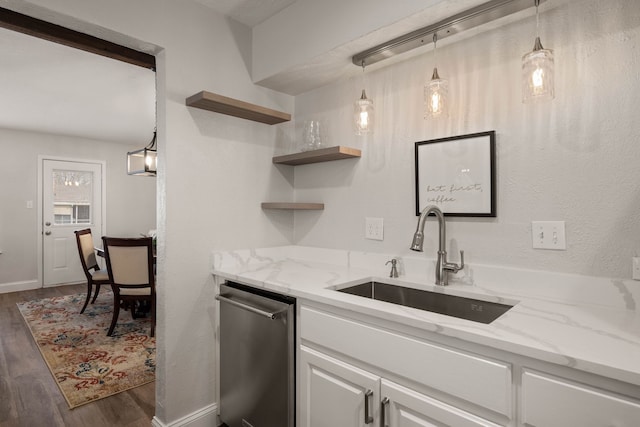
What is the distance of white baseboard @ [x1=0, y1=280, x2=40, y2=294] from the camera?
16.7 ft

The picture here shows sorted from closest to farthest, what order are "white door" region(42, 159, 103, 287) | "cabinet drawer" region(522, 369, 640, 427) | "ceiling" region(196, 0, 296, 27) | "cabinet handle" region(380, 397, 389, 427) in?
"cabinet drawer" region(522, 369, 640, 427)
"cabinet handle" region(380, 397, 389, 427)
"ceiling" region(196, 0, 296, 27)
"white door" region(42, 159, 103, 287)

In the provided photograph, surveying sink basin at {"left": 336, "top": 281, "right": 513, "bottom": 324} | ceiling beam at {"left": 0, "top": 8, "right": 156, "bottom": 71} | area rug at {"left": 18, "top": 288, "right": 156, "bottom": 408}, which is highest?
ceiling beam at {"left": 0, "top": 8, "right": 156, "bottom": 71}

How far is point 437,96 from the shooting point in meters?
1.54

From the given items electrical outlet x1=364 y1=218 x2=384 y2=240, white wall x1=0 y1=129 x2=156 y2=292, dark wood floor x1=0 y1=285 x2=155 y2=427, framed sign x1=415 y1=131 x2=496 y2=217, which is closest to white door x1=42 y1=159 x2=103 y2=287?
white wall x1=0 y1=129 x2=156 y2=292

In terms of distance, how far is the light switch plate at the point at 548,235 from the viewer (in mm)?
1371

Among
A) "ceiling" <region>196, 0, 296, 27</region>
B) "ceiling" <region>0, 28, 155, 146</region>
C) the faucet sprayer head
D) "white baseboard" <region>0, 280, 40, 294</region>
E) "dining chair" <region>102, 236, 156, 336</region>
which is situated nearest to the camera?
the faucet sprayer head

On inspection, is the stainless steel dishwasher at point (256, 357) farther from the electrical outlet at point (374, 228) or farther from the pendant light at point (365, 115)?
the pendant light at point (365, 115)

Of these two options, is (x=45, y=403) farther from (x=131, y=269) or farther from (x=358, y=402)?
(x=358, y=402)

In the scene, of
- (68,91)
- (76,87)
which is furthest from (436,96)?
(68,91)

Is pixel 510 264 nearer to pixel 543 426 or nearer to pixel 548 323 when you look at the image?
pixel 548 323

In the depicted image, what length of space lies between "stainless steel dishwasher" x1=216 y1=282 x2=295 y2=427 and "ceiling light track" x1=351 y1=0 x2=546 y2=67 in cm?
123

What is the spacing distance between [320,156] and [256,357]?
1.10 meters

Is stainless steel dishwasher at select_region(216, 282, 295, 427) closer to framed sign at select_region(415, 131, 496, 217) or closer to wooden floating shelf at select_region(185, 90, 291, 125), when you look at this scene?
framed sign at select_region(415, 131, 496, 217)

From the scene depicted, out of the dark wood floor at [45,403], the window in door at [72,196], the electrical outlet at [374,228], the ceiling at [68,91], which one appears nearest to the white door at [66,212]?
the window in door at [72,196]
